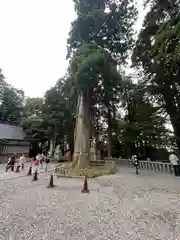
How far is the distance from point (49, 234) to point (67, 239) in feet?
1.31

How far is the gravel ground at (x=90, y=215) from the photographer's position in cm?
324

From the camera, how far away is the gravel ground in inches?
128

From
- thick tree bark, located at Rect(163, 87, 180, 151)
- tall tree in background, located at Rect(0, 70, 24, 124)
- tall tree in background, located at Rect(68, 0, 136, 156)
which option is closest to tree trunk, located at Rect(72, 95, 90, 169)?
→ tall tree in background, located at Rect(68, 0, 136, 156)

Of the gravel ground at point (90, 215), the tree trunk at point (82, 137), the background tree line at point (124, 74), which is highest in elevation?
the background tree line at point (124, 74)

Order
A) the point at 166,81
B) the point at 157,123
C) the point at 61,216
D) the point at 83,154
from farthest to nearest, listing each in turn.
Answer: the point at 166,81 → the point at 157,123 → the point at 83,154 → the point at 61,216

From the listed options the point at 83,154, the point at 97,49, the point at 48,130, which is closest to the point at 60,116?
the point at 48,130

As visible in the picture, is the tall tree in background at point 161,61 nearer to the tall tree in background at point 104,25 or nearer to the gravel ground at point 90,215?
the tall tree in background at point 104,25

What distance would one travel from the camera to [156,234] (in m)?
3.21

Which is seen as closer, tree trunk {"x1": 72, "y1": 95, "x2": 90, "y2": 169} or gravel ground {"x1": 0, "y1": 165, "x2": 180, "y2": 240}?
gravel ground {"x1": 0, "y1": 165, "x2": 180, "y2": 240}

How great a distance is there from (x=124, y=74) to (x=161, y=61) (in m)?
8.27

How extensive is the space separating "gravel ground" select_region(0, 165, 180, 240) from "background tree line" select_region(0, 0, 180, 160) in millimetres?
6165

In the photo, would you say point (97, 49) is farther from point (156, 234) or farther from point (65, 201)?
point (156, 234)

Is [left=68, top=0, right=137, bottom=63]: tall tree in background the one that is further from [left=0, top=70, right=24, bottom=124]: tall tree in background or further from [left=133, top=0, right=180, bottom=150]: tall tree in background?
[left=0, top=70, right=24, bottom=124]: tall tree in background

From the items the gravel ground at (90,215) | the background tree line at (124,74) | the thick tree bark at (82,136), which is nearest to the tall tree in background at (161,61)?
the background tree line at (124,74)
